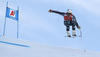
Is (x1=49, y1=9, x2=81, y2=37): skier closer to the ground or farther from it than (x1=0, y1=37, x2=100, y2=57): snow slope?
farther from it

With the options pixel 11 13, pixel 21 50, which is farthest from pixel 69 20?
pixel 21 50

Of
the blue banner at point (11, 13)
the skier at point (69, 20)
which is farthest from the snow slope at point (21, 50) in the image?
the blue banner at point (11, 13)

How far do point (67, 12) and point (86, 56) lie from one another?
5.33ft

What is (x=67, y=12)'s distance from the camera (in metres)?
5.39

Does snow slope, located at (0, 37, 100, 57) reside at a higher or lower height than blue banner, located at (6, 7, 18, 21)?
lower

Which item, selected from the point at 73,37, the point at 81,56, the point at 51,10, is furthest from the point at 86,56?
the point at 51,10

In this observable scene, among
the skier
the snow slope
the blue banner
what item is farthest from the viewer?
the blue banner

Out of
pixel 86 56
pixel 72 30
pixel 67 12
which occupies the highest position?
pixel 67 12

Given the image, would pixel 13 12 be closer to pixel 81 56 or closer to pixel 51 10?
pixel 51 10

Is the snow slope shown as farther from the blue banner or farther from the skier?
the blue banner

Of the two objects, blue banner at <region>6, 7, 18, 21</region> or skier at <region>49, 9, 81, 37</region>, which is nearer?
skier at <region>49, 9, 81, 37</region>

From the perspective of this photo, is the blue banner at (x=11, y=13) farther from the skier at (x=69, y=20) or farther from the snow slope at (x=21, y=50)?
the snow slope at (x=21, y=50)

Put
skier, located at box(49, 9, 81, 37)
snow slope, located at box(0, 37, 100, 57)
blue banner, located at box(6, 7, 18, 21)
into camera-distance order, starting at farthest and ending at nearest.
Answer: blue banner, located at box(6, 7, 18, 21) < skier, located at box(49, 9, 81, 37) < snow slope, located at box(0, 37, 100, 57)

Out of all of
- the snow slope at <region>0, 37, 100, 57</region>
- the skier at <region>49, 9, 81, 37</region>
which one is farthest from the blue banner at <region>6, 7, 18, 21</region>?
the snow slope at <region>0, 37, 100, 57</region>
